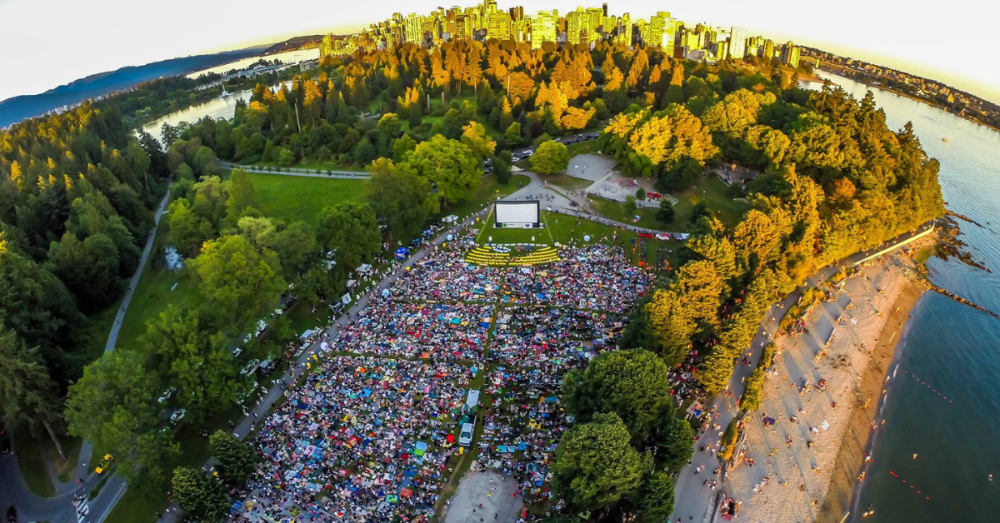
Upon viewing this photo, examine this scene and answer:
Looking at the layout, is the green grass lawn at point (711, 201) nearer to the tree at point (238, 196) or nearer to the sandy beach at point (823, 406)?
the sandy beach at point (823, 406)

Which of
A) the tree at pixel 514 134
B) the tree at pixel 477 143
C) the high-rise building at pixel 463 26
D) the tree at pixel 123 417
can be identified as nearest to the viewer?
the tree at pixel 123 417

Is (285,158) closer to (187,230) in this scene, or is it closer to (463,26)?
(187,230)

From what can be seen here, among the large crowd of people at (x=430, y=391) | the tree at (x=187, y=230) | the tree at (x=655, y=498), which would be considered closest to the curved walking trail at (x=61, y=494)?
the large crowd of people at (x=430, y=391)

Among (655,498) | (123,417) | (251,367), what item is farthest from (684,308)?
(123,417)

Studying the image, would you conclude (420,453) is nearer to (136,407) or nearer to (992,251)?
(136,407)

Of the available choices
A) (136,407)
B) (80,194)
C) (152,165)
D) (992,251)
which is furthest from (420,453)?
(152,165)
